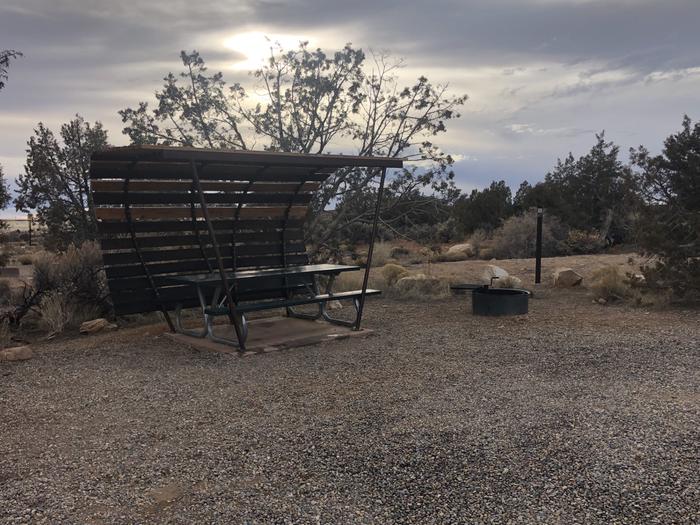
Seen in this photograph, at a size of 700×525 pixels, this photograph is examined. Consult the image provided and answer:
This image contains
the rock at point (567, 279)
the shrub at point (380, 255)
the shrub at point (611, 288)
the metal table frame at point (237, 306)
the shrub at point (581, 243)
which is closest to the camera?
the metal table frame at point (237, 306)

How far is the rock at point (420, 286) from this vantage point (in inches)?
441

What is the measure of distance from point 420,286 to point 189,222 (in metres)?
4.45

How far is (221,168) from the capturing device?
25.7 ft

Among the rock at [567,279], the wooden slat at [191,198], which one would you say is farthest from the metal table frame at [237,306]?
the rock at [567,279]

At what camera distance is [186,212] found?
8.38 m

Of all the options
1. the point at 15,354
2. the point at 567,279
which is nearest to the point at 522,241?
the point at 567,279

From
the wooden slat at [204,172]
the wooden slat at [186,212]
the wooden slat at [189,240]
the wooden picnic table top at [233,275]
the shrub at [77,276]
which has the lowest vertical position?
the shrub at [77,276]

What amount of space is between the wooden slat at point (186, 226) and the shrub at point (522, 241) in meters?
12.4

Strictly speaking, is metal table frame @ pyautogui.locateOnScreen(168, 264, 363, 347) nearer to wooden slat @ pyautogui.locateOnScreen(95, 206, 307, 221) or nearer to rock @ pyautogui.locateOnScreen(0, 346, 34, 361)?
wooden slat @ pyautogui.locateOnScreen(95, 206, 307, 221)

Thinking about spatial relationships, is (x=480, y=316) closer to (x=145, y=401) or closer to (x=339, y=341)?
(x=339, y=341)

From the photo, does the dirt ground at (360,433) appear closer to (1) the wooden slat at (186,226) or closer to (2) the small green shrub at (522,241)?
(1) the wooden slat at (186,226)

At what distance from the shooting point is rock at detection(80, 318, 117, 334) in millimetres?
8406

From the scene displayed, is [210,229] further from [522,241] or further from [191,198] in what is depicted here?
[522,241]

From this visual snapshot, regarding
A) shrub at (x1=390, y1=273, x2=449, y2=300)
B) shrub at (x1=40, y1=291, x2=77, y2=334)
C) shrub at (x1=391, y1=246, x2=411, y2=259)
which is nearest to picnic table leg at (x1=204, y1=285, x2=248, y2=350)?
shrub at (x1=40, y1=291, x2=77, y2=334)
